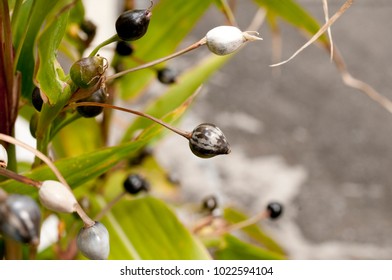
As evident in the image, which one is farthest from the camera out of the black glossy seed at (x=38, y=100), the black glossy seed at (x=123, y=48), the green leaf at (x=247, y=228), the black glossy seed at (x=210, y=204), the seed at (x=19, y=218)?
the green leaf at (x=247, y=228)

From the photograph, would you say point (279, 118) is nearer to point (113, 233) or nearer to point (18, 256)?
point (113, 233)

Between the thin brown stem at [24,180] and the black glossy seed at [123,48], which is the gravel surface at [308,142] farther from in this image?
the thin brown stem at [24,180]

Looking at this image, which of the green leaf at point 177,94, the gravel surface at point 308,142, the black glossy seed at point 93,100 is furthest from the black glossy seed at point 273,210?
the gravel surface at point 308,142

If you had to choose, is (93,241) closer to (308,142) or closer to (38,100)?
(38,100)

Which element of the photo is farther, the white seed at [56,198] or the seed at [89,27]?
the seed at [89,27]

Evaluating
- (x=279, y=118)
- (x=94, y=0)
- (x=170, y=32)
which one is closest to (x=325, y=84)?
(x=279, y=118)
